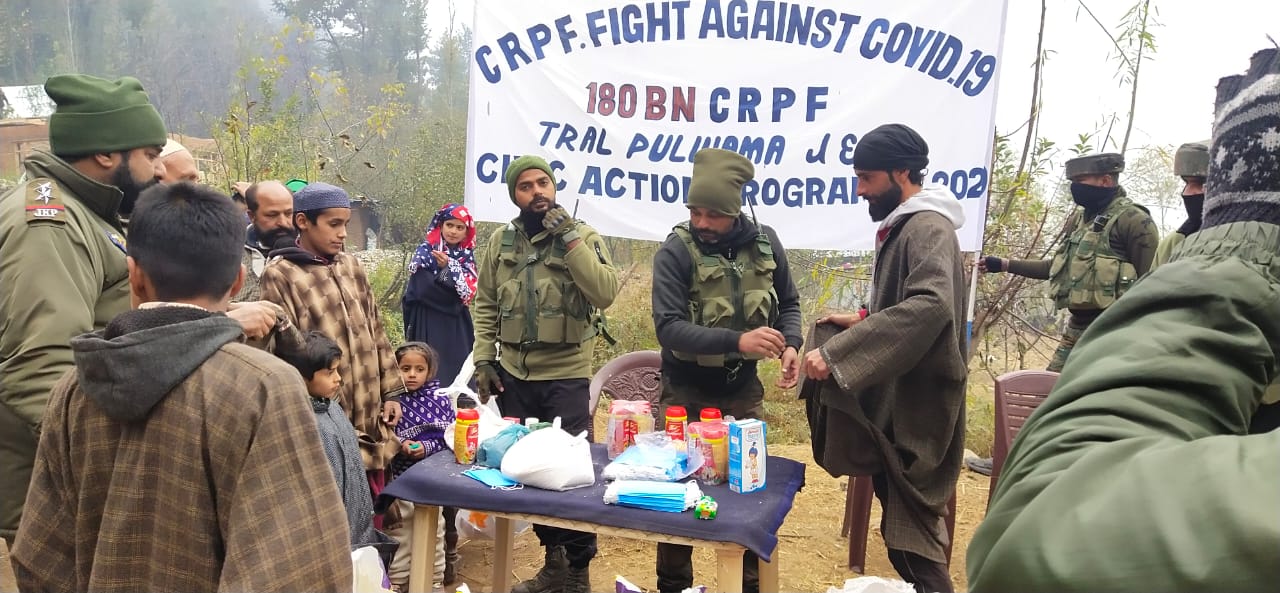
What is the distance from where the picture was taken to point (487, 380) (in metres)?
3.75

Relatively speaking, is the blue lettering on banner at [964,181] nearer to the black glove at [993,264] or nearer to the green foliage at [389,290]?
the black glove at [993,264]

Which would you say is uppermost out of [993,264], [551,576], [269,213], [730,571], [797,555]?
[269,213]

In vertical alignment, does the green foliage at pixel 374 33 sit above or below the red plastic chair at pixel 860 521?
above

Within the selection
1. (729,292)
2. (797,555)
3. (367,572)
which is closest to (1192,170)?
(729,292)

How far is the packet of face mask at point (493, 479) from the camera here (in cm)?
261

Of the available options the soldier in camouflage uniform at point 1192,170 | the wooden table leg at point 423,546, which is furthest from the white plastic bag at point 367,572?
the soldier in camouflage uniform at point 1192,170

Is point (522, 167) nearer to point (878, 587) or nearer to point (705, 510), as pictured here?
point (705, 510)

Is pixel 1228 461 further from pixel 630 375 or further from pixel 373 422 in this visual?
pixel 630 375

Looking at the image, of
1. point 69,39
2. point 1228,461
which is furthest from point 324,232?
point 69,39

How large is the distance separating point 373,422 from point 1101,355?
3.02 meters

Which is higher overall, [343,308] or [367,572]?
[343,308]

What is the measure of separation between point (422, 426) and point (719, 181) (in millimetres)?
1799

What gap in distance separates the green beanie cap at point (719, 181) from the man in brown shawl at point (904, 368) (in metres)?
0.51

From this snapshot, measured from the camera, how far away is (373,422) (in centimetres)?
320
